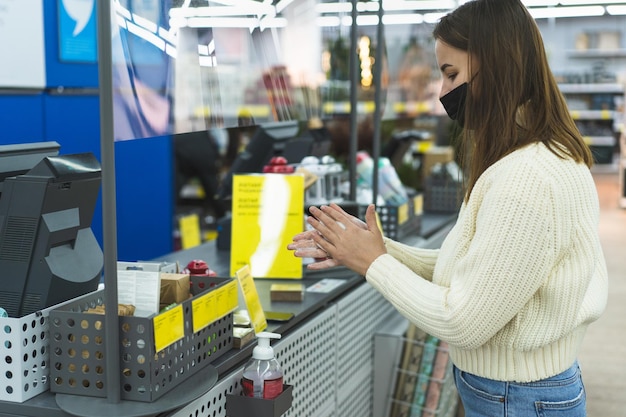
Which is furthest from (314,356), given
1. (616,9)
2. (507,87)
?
(616,9)

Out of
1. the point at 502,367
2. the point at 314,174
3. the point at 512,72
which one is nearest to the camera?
the point at 512,72

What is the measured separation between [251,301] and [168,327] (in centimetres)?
51

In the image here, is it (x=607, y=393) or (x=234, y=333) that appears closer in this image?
(x=234, y=333)

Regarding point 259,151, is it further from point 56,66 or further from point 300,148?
point 56,66

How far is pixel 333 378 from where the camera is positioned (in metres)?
2.49

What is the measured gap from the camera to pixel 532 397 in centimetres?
169

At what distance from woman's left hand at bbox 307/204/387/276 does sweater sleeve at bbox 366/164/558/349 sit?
0.12 meters

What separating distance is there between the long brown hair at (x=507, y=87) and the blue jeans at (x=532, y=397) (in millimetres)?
458

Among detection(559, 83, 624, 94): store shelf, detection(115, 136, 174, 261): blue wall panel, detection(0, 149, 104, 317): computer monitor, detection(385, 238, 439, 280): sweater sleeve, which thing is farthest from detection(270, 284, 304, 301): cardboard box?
detection(559, 83, 624, 94): store shelf

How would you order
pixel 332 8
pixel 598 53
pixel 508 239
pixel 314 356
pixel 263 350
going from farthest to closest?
1. pixel 598 53
2. pixel 332 8
3. pixel 314 356
4. pixel 263 350
5. pixel 508 239

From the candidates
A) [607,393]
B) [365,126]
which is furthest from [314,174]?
[607,393]

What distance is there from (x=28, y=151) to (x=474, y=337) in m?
1.09

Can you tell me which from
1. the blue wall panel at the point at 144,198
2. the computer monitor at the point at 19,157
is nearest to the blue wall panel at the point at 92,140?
the blue wall panel at the point at 144,198

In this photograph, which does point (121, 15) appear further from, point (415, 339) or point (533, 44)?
point (415, 339)
